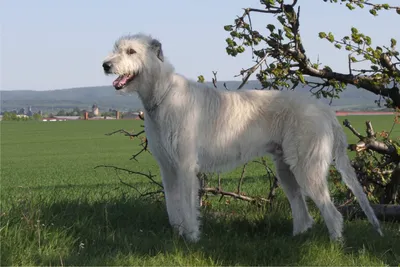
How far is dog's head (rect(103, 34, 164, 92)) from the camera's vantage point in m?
5.63

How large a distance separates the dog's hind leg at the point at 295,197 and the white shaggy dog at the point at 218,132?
0.17 metres

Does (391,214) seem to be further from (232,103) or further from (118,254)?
(118,254)

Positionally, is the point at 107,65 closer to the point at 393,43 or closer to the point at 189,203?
the point at 189,203

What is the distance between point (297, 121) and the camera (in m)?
6.22

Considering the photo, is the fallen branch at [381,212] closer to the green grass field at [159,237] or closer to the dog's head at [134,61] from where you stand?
the green grass field at [159,237]

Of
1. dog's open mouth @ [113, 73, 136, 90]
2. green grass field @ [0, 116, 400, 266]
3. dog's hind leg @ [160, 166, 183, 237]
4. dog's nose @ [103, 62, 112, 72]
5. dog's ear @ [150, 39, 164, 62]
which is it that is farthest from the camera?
dog's hind leg @ [160, 166, 183, 237]

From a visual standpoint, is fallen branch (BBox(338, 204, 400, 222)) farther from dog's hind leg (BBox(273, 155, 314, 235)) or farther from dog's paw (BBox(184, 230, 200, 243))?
dog's paw (BBox(184, 230, 200, 243))

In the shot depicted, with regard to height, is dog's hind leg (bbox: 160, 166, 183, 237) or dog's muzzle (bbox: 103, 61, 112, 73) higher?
dog's muzzle (bbox: 103, 61, 112, 73)

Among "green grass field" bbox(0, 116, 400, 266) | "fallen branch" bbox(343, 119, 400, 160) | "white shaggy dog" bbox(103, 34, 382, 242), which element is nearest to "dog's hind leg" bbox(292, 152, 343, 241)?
"white shaggy dog" bbox(103, 34, 382, 242)

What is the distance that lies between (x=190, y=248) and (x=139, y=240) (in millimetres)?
586

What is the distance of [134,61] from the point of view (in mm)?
5723

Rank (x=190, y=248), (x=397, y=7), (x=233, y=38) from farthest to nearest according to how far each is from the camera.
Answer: (x=397, y=7) < (x=233, y=38) < (x=190, y=248)

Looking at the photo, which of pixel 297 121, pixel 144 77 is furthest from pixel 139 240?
pixel 297 121

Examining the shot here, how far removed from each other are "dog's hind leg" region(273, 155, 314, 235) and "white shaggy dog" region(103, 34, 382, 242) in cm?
17
